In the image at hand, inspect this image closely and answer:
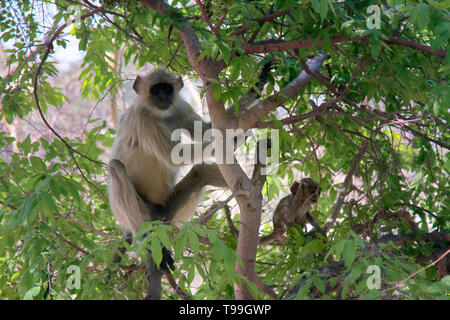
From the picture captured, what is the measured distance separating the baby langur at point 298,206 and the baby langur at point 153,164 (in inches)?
23.0

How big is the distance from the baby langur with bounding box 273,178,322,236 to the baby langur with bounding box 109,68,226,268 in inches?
23.0

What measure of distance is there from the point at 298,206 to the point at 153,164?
145 centimetres

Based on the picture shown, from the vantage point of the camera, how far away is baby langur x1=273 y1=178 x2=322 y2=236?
4035 mm

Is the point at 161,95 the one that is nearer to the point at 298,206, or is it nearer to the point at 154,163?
the point at 154,163

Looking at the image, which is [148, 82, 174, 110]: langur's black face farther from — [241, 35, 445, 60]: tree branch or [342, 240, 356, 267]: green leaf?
[342, 240, 356, 267]: green leaf

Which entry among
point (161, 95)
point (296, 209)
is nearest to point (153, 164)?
point (161, 95)

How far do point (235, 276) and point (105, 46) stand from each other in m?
3.13

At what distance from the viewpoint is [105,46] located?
4.66 meters

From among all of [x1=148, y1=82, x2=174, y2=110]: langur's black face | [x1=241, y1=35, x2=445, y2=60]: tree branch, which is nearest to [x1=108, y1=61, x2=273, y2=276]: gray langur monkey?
[x1=148, y1=82, x2=174, y2=110]: langur's black face

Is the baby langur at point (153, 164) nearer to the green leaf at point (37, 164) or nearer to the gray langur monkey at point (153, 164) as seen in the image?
the gray langur monkey at point (153, 164)

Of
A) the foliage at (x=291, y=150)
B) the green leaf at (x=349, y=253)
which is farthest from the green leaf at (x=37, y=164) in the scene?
the green leaf at (x=349, y=253)

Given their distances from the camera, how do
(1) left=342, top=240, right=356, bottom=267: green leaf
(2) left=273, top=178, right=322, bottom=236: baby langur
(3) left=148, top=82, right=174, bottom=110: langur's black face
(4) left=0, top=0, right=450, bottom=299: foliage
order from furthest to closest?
(3) left=148, top=82, right=174, bottom=110: langur's black face
(2) left=273, top=178, right=322, bottom=236: baby langur
(4) left=0, top=0, right=450, bottom=299: foliage
(1) left=342, top=240, right=356, bottom=267: green leaf
